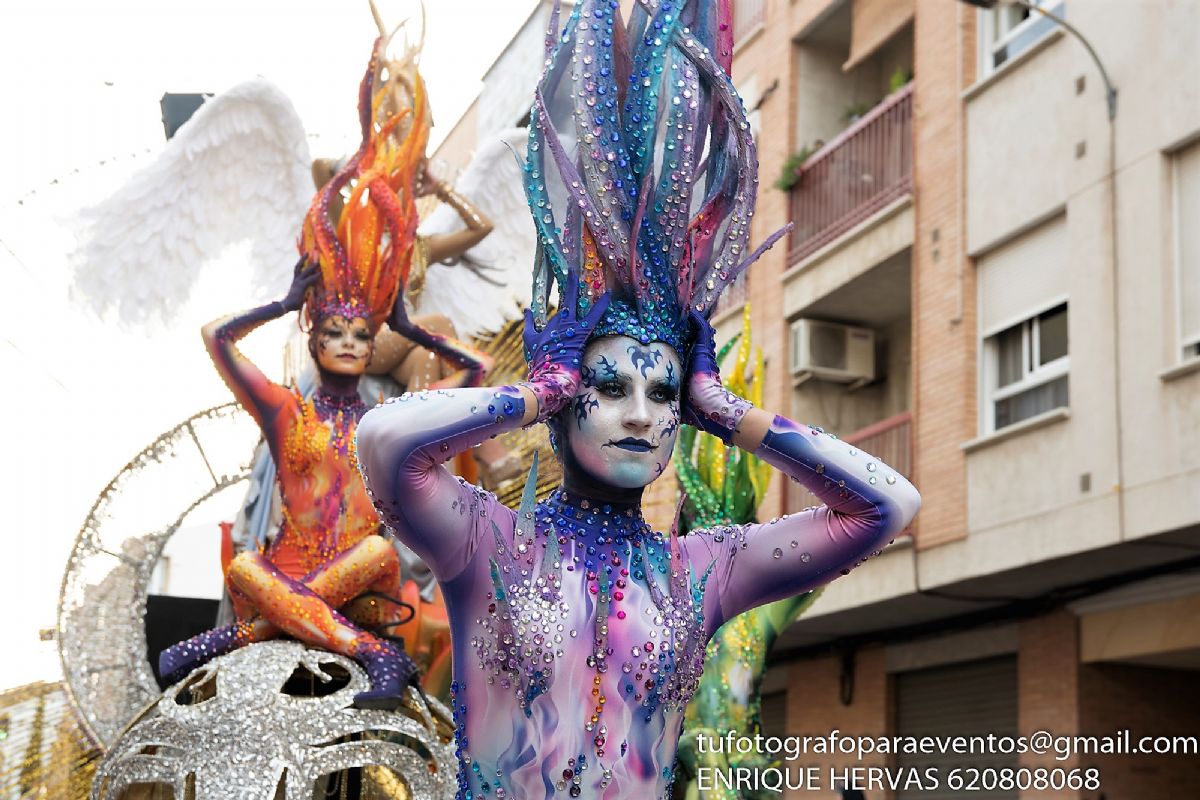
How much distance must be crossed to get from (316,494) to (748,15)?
1462 cm

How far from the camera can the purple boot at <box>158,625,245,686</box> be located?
15.6 feet

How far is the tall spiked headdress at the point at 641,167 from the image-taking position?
3.17m

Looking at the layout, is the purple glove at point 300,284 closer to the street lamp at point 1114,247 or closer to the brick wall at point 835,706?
the street lamp at point 1114,247

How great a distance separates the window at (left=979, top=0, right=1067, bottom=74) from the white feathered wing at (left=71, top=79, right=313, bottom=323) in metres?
7.77

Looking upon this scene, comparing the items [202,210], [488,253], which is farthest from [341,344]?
[488,253]

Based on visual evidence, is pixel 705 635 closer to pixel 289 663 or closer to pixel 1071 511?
pixel 289 663

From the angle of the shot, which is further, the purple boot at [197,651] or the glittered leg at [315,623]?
the purple boot at [197,651]

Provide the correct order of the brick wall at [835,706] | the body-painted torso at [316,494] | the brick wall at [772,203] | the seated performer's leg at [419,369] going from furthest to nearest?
the brick wall at [772,203], the brick wall at [835,706], the seated performer's leg at [419,369], the body-painted torso at [316,494]

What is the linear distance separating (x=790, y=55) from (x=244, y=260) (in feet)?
37.0

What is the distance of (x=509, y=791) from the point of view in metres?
2.94

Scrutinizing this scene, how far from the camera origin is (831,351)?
51.1 feet

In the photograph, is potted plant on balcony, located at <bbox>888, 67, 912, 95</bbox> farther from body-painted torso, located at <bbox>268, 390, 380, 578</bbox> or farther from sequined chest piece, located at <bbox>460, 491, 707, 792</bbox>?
sequined chest piece, located at <bbox>460, 491, 707, 792</bbox>

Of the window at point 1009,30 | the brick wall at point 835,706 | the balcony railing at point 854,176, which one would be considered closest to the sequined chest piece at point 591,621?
the window at point 1009,30

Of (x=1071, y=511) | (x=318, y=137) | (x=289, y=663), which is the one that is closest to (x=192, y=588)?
(x=318, y=137)
